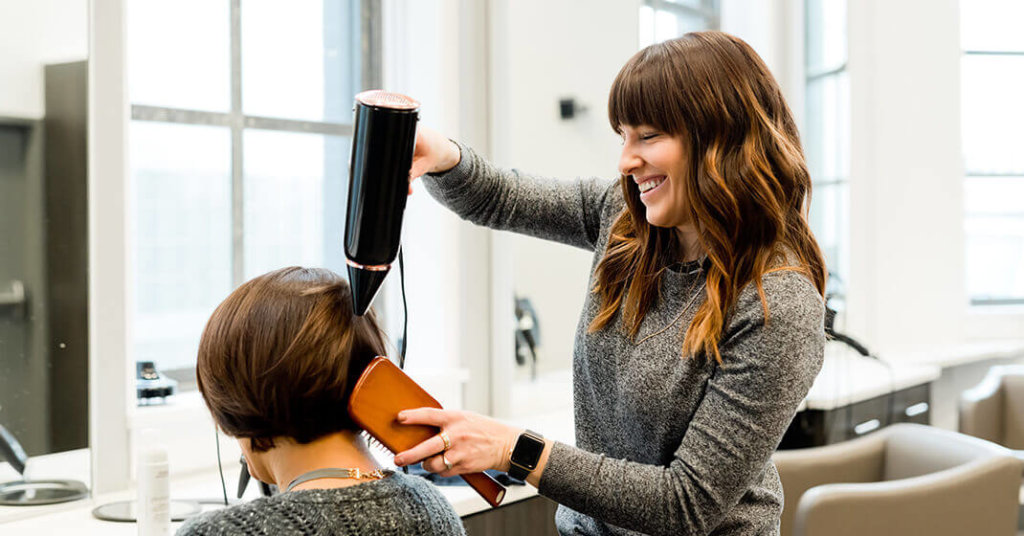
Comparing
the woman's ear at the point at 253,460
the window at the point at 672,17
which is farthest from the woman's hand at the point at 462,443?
the window at the point at 672,17

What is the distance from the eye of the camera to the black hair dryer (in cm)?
111

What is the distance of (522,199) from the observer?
1485mm

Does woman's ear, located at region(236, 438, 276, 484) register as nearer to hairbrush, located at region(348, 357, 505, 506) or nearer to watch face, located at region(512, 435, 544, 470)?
hairbrush, located at region(348, 357, 505, 506)

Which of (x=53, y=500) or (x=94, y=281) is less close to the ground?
(x=94, y=281)

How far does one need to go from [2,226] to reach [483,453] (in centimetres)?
103

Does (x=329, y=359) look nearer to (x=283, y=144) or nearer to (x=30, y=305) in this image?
(x=30, y=305)

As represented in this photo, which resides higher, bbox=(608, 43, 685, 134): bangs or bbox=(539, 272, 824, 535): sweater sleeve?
bbox=(608, 43, 685, 134): bangs

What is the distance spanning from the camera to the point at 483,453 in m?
1.15

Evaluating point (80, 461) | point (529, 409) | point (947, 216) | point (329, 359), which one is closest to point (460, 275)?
point (529, 409)

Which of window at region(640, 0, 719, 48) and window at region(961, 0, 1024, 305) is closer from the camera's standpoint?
window at region(640, 0, 719, 48)

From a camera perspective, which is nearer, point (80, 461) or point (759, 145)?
point (759, 145)

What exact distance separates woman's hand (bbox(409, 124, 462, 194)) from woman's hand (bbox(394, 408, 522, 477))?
357 millimetres

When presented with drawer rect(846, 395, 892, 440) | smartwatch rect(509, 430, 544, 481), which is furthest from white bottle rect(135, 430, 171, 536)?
drawer rect(846, 395, 892, 440)

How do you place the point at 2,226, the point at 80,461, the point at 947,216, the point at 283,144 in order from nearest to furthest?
the point at 2,226
the point at 80,461
the point at 283,144
the point at 947,216
